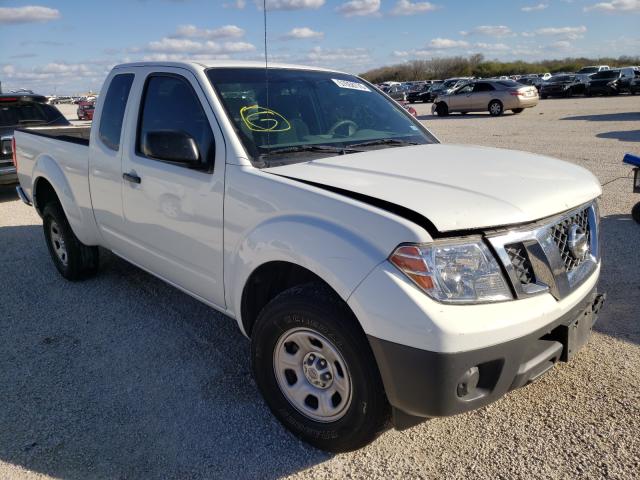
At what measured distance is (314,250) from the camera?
247 cm

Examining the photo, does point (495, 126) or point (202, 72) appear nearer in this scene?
point (202, 72)

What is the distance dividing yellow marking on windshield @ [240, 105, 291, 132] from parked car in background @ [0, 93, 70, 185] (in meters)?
7.14

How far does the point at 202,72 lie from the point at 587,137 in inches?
567

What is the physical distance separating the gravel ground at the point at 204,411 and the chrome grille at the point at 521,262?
94 centimetres

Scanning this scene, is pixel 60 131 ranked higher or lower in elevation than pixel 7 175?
higher

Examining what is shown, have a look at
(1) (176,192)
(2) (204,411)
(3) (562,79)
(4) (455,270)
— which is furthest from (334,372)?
(3) (562,79)

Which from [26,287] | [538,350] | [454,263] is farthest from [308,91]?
[26,287]

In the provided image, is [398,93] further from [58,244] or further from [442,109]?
[58,244]

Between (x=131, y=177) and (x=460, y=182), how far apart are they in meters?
2.31

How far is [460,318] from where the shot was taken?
213cm

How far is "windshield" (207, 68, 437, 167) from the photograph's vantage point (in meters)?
3.24

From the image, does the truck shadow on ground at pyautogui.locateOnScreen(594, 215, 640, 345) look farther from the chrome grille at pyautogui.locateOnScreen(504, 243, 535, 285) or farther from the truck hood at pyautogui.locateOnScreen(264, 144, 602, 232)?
the chrome grille at pyautogui.locateOnScreen(504, 243, 535, 285)

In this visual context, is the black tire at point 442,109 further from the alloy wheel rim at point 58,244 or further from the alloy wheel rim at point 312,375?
the alloy wheel rim at point 312,375

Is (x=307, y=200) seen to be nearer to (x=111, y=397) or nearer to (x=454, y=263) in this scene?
(x=454, y=263)
